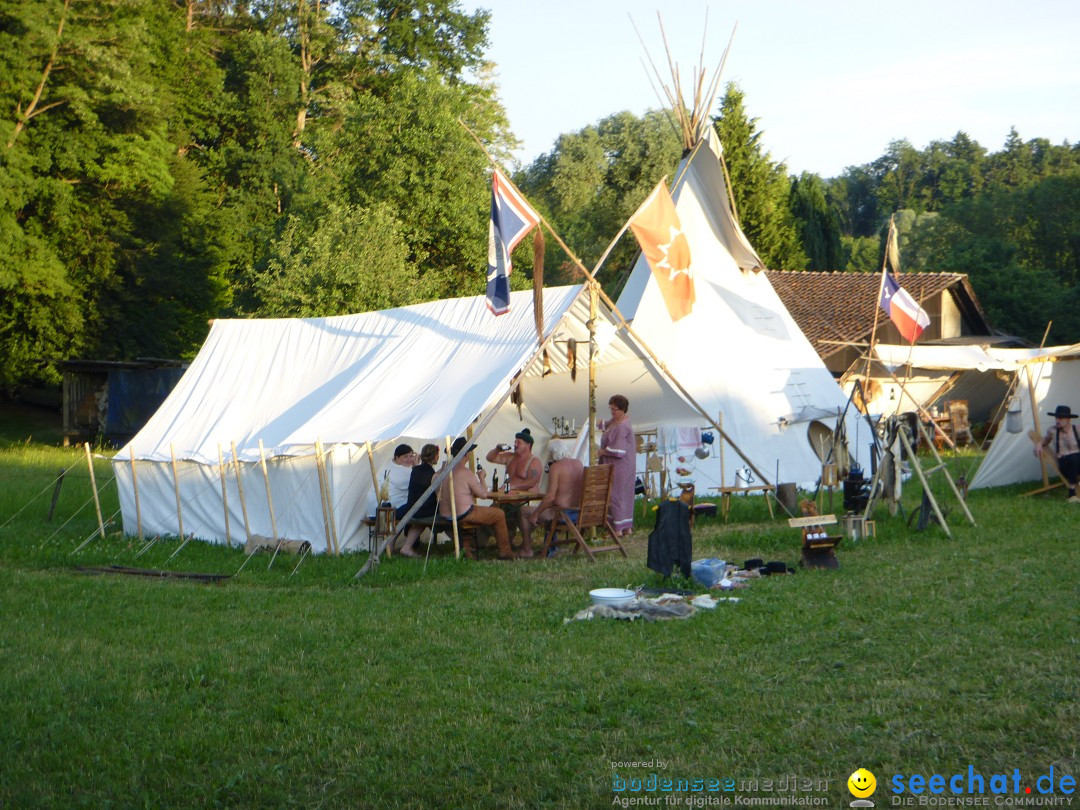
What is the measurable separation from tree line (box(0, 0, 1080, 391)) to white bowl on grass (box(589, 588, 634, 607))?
17623mm

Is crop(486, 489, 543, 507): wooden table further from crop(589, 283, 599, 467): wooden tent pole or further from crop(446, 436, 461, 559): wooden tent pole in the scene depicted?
crop(589, 283, 599, 467): wooden tent pole

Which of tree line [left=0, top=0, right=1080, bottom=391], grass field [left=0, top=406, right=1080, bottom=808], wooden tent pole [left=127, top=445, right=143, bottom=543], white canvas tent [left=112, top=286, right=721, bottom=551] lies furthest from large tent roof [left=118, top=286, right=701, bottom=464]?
tree line [left=0, top=0, right=1080, bottom=391]

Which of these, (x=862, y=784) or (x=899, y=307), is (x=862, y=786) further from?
(x=899, y=307)

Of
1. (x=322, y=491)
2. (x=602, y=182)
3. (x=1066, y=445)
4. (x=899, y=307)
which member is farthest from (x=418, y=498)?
(x=602, y=182)

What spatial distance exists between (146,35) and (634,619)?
23320mm

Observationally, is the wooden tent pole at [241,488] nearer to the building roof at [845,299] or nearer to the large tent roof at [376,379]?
the large tent roof at [376,379]

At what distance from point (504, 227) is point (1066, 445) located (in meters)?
6.97

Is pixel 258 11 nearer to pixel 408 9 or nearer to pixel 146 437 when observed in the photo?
pixel 408 9

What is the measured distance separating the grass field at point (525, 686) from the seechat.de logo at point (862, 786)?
3 cm

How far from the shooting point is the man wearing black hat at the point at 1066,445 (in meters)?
11.9

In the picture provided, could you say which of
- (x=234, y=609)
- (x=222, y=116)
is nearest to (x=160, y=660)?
(x=234, y=609)

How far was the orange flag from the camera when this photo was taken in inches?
408

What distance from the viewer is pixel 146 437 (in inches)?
493

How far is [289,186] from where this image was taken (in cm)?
2991
